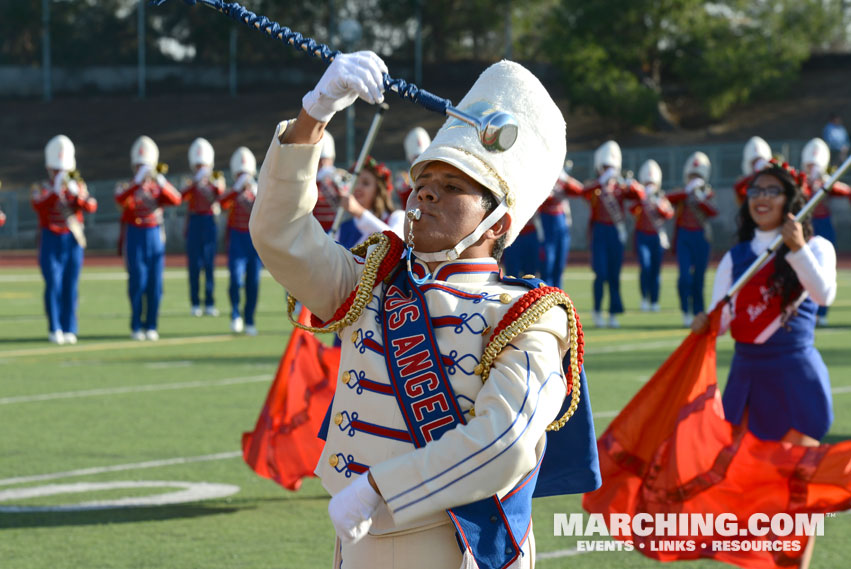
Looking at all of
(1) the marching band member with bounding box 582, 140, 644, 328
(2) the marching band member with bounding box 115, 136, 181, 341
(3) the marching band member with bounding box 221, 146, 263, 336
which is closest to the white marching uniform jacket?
(3) the marching band member with bounding box 221, 146, 263, 336

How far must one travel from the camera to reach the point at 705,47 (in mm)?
42188

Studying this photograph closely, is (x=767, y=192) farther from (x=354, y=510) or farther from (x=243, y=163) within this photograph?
(x=243, y=163)

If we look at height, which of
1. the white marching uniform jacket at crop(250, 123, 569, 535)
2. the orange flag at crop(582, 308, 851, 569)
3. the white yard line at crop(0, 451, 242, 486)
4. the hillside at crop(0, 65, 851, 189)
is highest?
the hillside at crop(0, 65, 851, 189)

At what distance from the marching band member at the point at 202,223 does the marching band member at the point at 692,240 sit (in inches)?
229

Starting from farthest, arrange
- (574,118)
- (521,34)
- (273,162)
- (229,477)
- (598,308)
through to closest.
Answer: (521,34) < (574,118) < (598,308) < (229,477) < (273,162)

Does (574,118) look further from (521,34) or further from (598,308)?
(598,308)

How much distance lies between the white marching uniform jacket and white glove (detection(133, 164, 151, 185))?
12.2 meters

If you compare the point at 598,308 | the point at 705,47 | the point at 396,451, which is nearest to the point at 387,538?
the point at 396,451

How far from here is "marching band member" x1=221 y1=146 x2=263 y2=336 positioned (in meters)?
15.1

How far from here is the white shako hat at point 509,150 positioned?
3.00 meters

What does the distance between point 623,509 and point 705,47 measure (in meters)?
38.5

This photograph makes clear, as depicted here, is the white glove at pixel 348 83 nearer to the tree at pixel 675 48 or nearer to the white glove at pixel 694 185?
the white glove at pixel 694 185

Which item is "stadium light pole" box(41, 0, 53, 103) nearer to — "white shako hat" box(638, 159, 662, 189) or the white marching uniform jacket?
"white shako hat" box(638, 159, 662, 189)

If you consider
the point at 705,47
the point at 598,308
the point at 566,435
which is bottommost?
the point at 598,308
